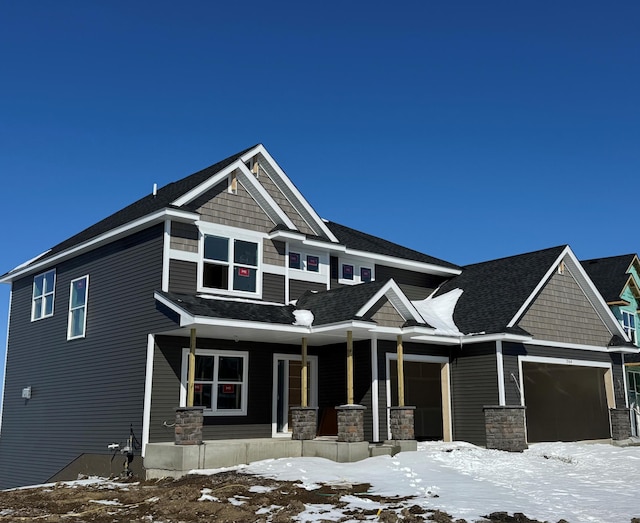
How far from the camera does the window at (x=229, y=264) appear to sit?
19734 millimetres

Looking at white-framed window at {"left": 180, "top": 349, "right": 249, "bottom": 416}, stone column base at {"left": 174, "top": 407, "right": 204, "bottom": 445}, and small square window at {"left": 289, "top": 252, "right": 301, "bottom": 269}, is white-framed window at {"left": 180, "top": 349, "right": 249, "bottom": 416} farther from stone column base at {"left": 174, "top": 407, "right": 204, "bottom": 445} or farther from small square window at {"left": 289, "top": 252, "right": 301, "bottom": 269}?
small square window at {"left": 289, "top": 252, "right": 301, "bottom": 269}

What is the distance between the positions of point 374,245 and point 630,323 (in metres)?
13.4

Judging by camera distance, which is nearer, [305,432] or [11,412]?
[305,432]

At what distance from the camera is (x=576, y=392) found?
29391 mm

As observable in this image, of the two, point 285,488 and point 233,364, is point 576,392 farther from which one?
Result: point 285,488

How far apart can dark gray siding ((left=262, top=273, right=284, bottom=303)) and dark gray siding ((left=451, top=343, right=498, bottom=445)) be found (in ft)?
20.7

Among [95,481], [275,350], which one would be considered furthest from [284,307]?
[95,481]

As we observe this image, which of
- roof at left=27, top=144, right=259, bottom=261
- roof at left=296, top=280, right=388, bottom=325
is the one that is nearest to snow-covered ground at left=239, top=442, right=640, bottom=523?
roof at left=296, top=280, right=388, bottom=325

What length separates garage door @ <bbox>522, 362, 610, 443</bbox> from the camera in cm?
2819

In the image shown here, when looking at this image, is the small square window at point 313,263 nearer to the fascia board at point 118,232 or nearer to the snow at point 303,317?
the snow at point 303,317

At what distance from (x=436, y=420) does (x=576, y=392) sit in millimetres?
6174

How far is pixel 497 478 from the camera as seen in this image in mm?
15281

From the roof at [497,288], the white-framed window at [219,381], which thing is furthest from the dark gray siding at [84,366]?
the roof at [497,288]

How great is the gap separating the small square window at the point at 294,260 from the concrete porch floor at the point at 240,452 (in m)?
5.57
